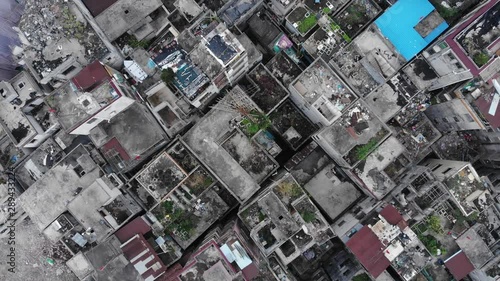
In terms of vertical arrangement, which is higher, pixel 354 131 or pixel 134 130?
pixel 134 130

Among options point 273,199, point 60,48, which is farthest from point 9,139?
point 273,199

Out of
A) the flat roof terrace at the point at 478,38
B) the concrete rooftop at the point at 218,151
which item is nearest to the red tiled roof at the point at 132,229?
the concrete rooftop at the point at 218,151

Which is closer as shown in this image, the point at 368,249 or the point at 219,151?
the point at 368,249

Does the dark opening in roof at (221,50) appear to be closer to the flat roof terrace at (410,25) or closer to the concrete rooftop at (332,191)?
the flat roof terrace at (410,25)

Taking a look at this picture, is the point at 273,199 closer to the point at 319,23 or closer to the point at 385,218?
the point at 385,218

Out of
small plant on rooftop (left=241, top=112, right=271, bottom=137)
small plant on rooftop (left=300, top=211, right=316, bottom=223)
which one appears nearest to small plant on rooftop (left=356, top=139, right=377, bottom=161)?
small plant on rooftop (left=300, top=211, right=316, bottom=223)

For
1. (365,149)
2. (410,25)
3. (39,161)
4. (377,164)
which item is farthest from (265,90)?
(39,161)

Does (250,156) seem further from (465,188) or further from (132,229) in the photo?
(465,188)
